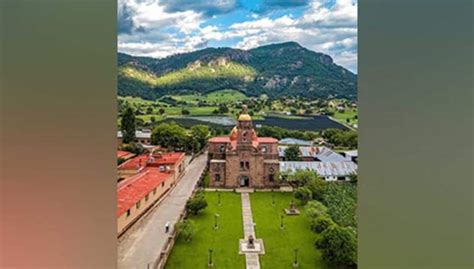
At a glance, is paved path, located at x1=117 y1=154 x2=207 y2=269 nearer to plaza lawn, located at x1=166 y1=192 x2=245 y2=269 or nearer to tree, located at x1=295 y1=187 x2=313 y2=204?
plaza lawn, located at x1=166 y1=192 x2=245 y2=269

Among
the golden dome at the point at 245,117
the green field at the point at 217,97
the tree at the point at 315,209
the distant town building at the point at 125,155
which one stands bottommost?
the tree at the point at 315,209

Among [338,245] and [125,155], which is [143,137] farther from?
[338,245]

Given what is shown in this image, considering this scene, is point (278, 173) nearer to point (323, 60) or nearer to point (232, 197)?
point (232, 197)

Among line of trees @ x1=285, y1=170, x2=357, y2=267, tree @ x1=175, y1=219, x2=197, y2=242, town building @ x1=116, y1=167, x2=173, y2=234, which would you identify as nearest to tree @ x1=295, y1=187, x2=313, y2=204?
line of trees @ x1=285, y1=170, x2=357, y2=267

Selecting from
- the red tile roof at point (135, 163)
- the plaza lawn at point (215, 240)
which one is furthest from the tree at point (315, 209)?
the red tile roof at point (135, 163)

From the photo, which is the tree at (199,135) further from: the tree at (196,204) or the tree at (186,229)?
the tree at (186,229)
